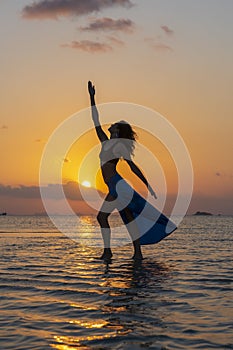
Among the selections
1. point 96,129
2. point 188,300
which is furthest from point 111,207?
point 188,300

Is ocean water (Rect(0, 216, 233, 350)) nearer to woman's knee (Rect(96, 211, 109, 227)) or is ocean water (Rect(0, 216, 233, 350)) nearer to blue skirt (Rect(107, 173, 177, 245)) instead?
blue skirt (Rect(107, 173, 177, 245))

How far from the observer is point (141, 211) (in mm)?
12414

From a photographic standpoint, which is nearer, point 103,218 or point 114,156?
point 114,156

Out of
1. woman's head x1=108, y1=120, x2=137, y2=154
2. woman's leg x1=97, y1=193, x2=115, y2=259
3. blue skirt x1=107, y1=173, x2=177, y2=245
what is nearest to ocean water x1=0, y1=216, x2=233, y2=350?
woman's leg x1=97, y1=193, x2=115, y2=259

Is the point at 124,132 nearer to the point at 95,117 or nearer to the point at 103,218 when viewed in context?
the point at 95,117

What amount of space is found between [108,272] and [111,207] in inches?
84.6

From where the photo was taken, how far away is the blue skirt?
12.3 metres

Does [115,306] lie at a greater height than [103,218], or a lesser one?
lesser

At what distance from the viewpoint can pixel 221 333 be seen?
5.72 metres

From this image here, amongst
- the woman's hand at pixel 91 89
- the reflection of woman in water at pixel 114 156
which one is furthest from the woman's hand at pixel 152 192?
the woman's hand at pixel 91 89

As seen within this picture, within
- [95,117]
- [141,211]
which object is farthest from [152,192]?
[95,117]

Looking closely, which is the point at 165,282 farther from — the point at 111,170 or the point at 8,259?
the point at 8,259

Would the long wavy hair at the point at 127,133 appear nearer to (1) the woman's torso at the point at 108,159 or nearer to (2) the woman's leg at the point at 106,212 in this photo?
(1) the woman's torso at the point at 108,159

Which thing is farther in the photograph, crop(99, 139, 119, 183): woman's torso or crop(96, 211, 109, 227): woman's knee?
crop(96, 211, 109, 227): woman's knee
